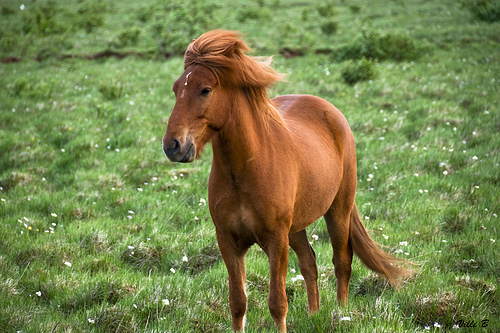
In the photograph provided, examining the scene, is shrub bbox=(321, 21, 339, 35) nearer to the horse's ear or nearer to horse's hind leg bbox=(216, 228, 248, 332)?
the horse's ear

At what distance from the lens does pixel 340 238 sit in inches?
154

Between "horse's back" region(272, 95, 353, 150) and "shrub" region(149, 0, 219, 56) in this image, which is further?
"shrub" region(149, 0, 219, 56)

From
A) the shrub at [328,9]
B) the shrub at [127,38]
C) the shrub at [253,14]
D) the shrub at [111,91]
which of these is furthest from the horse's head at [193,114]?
the shrub at [328,9]

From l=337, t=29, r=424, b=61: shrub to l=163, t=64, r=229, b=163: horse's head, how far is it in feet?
43.0

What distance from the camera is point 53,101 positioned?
10562mm

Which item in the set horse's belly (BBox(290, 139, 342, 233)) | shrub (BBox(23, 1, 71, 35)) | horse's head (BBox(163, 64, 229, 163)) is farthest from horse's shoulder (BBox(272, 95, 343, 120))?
shrub (BBox(23, 1, 71, 35))

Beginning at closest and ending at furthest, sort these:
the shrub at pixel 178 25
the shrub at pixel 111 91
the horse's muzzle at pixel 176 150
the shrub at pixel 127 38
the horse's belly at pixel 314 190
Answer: the horse's muzzle at pixel 176 150 < the horse's belly at pixel 314 190 < the shrub at pixel 111 91 < the shrub at pixel 178 25 < the shrub at pixel 127 38

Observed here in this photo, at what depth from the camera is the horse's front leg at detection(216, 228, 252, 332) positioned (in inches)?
119

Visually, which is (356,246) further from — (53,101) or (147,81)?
(147,81)

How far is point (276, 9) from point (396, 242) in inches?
1172

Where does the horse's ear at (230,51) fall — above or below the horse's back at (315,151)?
above

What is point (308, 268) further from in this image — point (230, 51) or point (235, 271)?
point (230, 51)

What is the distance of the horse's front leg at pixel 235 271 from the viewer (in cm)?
303

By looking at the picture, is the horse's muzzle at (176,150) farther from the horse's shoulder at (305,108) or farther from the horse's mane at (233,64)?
the horse's shoulder at (305,108)
